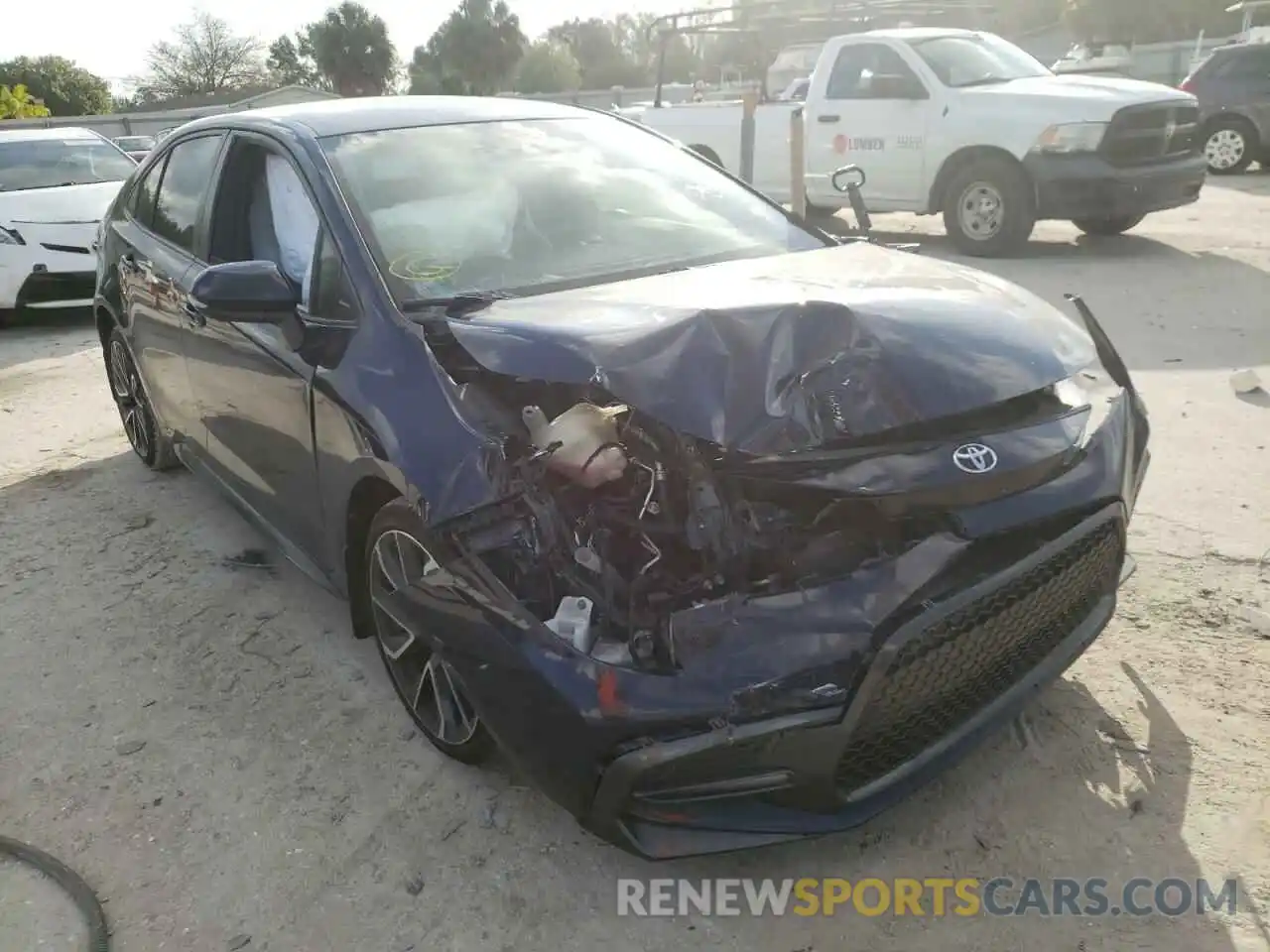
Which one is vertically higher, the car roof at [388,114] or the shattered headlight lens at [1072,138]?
the car roof at [388,114]

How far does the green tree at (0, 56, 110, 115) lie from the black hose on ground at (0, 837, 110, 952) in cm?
5444

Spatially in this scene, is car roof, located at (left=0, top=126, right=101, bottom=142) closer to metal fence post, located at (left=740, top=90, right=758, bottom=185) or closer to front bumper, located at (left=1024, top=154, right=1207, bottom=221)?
metal fence post, located at (left=740, top=90, right=758, bottom=185)

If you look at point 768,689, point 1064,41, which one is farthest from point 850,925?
point 1064,41

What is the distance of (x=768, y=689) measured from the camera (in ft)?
6.88

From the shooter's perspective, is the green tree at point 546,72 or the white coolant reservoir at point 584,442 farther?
the green tree at point 546,72

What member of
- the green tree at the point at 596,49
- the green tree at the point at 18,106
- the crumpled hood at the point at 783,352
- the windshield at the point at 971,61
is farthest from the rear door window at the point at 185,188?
the green tree at the point at 596,49

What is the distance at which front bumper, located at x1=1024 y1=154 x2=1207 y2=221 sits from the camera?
868 centimetres

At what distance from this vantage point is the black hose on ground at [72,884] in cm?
239

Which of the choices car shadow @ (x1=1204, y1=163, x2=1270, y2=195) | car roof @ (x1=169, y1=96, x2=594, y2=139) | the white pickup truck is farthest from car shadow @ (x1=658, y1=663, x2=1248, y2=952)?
car shadow @ (x1=1204, y1=163, x2=1270, y2=195)

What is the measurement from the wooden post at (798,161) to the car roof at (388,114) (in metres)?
5.80

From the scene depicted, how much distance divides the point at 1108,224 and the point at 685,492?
30.6 ft

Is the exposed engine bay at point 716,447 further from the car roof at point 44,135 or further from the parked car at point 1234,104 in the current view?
the parked car at point 1234,104

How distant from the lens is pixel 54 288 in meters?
8.90

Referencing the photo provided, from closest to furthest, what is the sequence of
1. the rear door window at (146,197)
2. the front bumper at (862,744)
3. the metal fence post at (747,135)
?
1. the front bumper at (862,744)
2. the rear door window at (146,197)
3. the metal fence post at (747,135)
